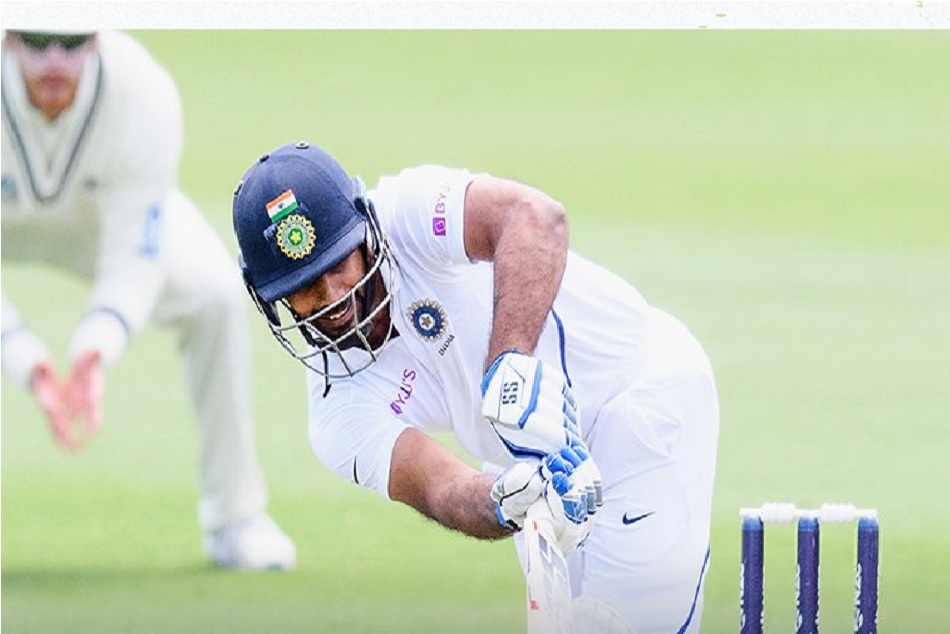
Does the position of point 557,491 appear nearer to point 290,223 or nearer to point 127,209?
point 290,223

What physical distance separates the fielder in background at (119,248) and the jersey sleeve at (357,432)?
126cm

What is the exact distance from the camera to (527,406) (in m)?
3.08

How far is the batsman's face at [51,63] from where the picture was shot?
459cm

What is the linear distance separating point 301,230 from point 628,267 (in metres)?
2.27

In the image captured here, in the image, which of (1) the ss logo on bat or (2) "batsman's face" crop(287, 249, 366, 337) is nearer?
(1) the ss logo on bat

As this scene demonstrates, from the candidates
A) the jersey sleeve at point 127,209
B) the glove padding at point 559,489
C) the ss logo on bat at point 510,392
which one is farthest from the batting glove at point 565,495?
the jersey sleeve at point 127,209

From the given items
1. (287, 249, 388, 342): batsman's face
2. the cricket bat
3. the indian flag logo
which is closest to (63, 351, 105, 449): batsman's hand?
(287, 249, 388, 342): batsman's face

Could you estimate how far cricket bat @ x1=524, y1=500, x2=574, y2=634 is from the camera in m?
3.24

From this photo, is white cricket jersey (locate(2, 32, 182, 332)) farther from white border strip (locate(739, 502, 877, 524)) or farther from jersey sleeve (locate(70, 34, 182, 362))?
white border strip (locate(739, 502, 877, 524))

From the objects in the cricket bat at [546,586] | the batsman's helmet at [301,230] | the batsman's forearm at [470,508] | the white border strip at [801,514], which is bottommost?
the cricket bat at [546,586]

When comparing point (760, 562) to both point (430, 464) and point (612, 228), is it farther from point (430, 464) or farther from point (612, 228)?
point (612, 228)

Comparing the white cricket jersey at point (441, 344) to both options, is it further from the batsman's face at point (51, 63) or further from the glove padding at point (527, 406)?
the batsman's face at point (51, 63)

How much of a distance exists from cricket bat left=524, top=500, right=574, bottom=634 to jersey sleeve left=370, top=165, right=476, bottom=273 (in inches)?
20.8
